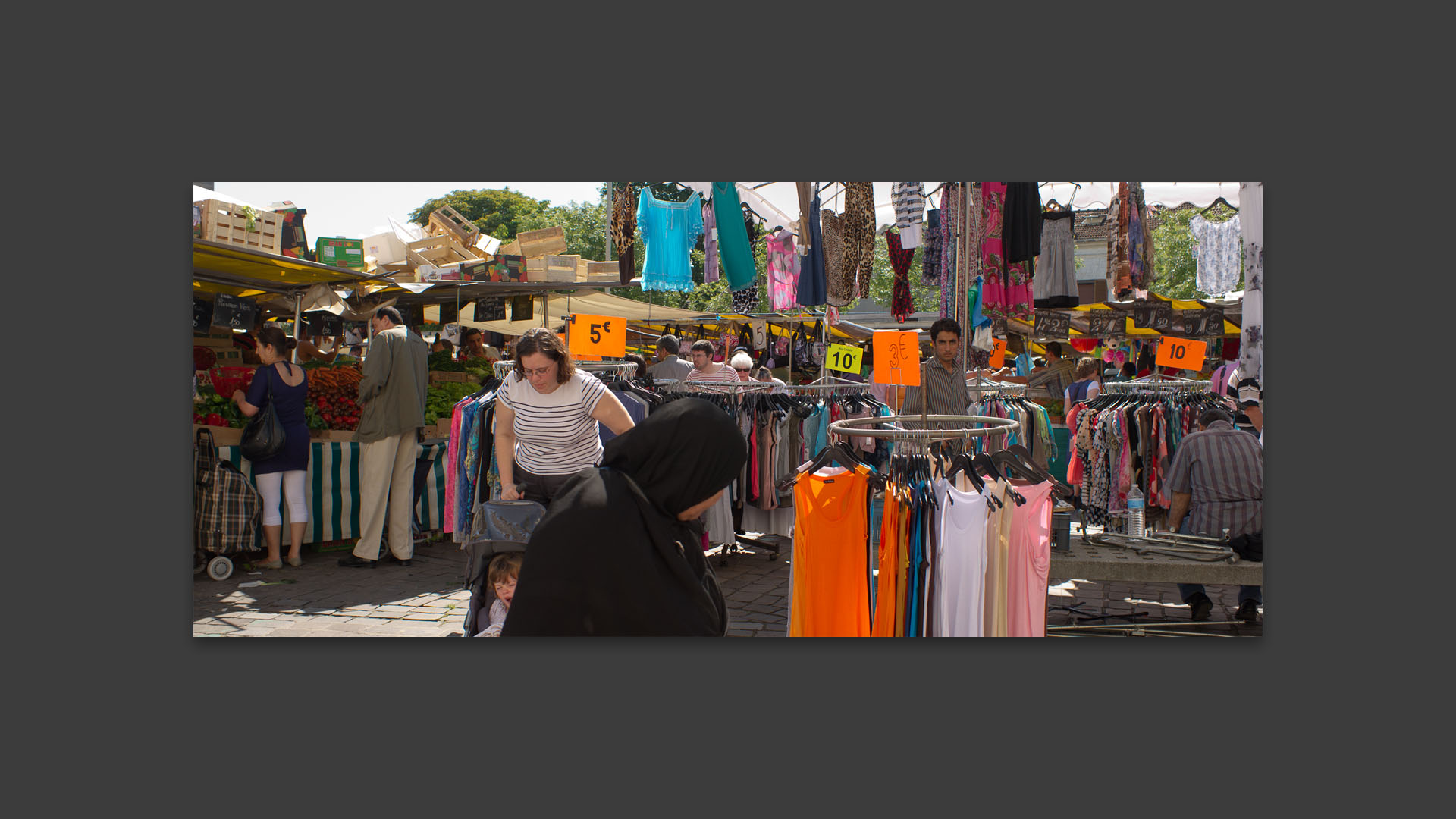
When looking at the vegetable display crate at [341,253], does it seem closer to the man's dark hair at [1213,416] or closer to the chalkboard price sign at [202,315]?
the chalkboard price sign at [202,315]

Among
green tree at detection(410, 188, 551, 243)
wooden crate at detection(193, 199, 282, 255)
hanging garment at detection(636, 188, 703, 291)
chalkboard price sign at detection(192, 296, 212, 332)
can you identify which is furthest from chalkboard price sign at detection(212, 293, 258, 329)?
green tree at detection(410, 188, 551, 243)

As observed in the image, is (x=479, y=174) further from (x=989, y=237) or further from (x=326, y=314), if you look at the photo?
(x=326, y=314)

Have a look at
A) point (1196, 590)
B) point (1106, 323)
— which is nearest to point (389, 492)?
point (1196, 590)

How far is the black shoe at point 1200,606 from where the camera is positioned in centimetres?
521

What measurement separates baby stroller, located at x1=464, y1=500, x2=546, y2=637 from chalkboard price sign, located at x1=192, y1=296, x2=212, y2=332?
4425mm

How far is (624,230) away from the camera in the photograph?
25.0 ft

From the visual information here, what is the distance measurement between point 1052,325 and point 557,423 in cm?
951

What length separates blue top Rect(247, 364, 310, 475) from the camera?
19.9 feet

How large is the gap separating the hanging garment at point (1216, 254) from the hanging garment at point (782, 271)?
320 centimetres

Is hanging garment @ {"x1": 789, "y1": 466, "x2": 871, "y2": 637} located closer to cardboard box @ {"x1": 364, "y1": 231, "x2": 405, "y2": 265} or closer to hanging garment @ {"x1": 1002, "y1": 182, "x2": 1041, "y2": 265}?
hanging garment @ {"x1": 1002, "y1": 182, "x2": 1041, "y2": 265}

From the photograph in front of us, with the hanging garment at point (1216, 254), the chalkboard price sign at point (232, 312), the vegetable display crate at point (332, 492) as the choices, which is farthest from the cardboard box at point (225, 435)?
the hanging garment at point (1216, 254)

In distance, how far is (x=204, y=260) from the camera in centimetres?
608

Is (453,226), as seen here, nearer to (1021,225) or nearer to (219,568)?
(219,568)

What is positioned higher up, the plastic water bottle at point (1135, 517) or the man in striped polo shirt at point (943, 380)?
the man in striped polo shirt at point (943, 380)
